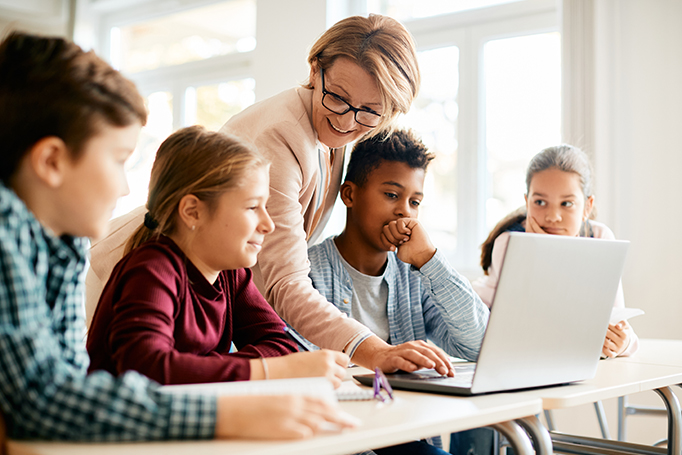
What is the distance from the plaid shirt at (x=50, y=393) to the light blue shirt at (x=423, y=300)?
0.83 metres

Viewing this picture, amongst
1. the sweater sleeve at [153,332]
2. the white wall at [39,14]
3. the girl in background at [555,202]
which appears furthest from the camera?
the white wall at [39,14]

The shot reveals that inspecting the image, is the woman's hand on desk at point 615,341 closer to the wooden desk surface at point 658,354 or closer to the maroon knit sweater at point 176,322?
the wooden desk surface at point 658,354

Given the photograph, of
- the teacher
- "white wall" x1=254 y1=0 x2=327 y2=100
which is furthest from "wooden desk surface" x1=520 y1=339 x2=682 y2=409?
"white wall" x1=254 y1=0 x2=327 y2=100

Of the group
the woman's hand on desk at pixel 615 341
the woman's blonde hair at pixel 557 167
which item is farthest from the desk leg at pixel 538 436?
the woman's blonde hair at pixel 557 167

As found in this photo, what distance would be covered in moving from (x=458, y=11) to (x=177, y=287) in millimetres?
3110

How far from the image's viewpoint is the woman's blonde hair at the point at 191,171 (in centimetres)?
104

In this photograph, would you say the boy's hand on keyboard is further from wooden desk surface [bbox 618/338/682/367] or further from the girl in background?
the girl in background

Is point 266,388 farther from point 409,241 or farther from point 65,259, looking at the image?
point 409,241

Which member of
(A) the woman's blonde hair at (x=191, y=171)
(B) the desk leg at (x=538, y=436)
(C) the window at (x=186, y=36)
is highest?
(C) the window at (x=186, y=36)

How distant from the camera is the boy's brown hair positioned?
684mm

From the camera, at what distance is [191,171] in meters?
1.06

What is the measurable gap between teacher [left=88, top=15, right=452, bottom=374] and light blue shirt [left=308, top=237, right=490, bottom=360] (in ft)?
0.67

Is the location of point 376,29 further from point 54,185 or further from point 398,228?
point 54,185

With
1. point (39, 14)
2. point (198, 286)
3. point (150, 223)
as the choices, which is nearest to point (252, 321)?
point (198, 286)
